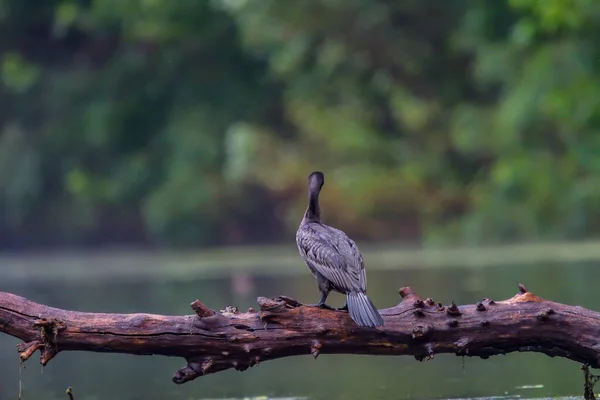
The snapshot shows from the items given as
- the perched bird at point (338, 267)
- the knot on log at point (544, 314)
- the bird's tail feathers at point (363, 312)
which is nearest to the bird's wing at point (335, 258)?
the perched bird at point (338, 267)

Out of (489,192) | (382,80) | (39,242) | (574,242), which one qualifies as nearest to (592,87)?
(574,242)

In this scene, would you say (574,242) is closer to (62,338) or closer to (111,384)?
(111,384)

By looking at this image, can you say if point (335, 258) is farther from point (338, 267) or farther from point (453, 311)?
point (453, 311)

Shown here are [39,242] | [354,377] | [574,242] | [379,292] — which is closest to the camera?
[354,377]

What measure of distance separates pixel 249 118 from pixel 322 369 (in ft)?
61.6

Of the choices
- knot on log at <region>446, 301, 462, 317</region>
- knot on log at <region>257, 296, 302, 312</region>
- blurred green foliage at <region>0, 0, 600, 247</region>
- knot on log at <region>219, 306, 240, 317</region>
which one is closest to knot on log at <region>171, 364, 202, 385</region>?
knot on log at <region>219, 306, 240, 317</region>

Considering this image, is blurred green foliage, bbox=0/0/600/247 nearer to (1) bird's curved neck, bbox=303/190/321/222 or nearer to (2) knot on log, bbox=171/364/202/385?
(1) bird's curved neck, bbox=303/190/321/222

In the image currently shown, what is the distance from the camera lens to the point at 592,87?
720 inches

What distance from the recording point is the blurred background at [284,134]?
1959 cm

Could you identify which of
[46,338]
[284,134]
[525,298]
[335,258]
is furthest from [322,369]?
[284,134]

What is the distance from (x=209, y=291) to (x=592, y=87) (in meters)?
7.03

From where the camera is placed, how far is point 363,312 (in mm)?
5508

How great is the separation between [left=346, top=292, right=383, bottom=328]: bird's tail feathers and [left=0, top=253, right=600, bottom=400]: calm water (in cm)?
152

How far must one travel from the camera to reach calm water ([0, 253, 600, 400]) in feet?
24.6
